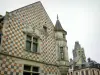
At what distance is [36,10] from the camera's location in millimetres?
12211

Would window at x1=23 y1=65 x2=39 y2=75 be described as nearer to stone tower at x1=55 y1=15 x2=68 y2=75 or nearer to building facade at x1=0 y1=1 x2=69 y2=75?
building facade at x1=0 y1=1 x2=69 y2=75

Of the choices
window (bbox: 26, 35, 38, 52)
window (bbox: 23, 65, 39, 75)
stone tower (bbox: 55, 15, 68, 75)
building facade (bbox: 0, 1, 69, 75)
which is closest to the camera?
building facade (bbox: 0, 1, 69, 75)

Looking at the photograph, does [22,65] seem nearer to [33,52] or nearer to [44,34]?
[33,52]

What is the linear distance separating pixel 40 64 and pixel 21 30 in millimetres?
3395

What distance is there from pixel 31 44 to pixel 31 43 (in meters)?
0.10

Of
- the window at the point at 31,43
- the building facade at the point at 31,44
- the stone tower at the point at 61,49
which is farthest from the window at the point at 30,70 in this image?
the stone tower at the point at 61,49

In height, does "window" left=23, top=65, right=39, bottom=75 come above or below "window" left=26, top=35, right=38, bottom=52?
below

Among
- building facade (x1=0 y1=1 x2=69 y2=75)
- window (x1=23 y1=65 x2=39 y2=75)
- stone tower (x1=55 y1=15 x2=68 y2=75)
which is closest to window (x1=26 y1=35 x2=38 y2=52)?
building facade (x1=0 y1=1 x2=69 y2=75)

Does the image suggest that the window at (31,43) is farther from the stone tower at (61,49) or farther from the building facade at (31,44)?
the stone tower at (61,49)

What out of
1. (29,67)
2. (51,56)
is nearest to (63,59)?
(51,56)

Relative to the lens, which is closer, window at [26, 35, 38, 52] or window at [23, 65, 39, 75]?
window at [23, 65, 39, 75]

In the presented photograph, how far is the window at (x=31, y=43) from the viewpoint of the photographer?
1009cm

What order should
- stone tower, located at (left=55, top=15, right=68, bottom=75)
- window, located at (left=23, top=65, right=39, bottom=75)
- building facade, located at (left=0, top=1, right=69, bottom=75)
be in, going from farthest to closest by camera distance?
stone tower, located at (left=55, top=15, right=68, bottom=75)
window, located at (left=23, top=65, right=39, bottom=75)
building facade, located at (left=0, top=1, right=69, bottom=75)

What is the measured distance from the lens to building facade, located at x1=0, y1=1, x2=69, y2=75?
839cm
